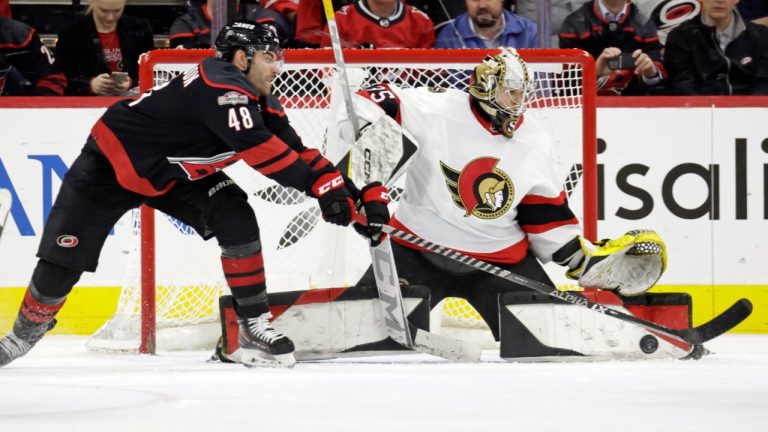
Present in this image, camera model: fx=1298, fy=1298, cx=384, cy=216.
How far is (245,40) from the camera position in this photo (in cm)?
340

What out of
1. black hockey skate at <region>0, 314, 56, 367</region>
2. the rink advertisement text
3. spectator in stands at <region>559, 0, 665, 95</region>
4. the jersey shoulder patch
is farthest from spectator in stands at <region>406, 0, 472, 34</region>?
black hockey skate at <region>0, 314, 56, 367</region>

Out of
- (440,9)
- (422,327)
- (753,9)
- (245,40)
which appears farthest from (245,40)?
(753,9)

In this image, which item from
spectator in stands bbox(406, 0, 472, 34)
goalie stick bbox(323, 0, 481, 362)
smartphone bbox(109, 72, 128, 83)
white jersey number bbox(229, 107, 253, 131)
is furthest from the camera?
spectator in stands bbox(406, 0, 472, 34)

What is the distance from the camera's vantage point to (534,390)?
2799mm

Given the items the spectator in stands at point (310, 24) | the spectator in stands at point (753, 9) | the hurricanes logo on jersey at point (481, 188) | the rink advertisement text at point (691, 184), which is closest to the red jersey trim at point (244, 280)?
the hurricanes logo on jersey at point (481, 188)

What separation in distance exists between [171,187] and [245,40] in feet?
1.49

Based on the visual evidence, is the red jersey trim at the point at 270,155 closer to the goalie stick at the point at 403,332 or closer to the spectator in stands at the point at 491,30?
the goalie stick at the point at 403,332

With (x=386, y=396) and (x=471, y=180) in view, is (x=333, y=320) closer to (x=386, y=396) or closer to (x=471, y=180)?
(x=471, y=180)

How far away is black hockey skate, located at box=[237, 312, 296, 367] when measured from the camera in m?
3.40

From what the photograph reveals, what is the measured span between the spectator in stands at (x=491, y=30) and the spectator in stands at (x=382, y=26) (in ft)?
0.30

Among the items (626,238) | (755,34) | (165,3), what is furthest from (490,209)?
(165,3)

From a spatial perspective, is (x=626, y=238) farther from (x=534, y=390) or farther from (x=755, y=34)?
(x=755, y=34)

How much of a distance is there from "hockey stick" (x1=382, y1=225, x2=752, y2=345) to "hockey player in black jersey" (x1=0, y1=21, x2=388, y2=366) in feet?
1.24

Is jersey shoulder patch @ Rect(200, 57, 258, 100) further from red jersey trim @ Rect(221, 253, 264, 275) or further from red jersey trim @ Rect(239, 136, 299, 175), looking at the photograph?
red jersey trim @ Rect(221, 253, 264, 275)
